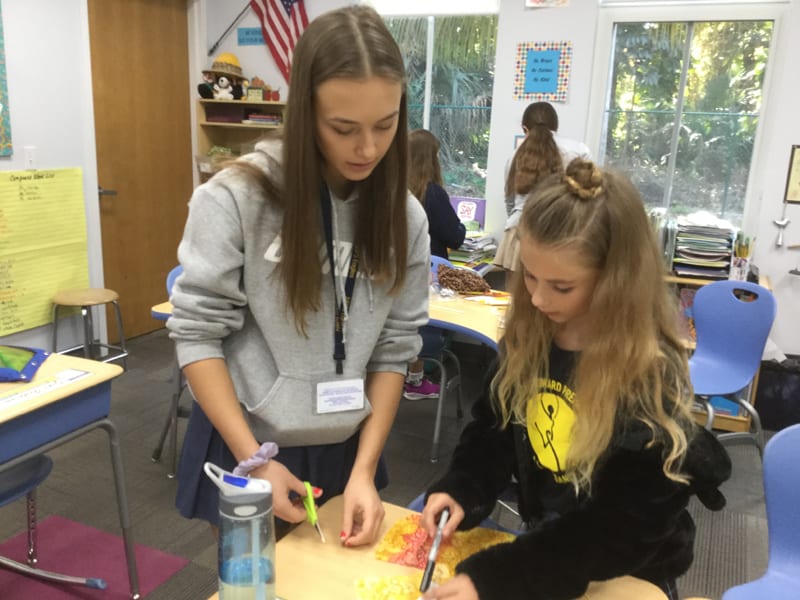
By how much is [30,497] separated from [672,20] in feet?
12.6

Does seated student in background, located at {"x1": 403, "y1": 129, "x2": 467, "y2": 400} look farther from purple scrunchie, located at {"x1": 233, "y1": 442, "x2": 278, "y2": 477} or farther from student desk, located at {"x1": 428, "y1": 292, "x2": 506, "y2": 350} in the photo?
purple scrunchie, located at {"x1": 233, "y1": 442, "x2": 278, "y2": 477}

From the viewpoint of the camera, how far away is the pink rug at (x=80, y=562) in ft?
6.69

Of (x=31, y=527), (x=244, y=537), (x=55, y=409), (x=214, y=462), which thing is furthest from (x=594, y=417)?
(x=31, y=527)

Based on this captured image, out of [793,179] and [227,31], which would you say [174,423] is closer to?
[227,31]

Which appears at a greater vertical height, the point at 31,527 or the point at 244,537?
the point at 244,537

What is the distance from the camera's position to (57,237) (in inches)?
148

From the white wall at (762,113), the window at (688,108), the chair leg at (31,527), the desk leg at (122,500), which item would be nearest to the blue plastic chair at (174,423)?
the chair leg at (31,527)

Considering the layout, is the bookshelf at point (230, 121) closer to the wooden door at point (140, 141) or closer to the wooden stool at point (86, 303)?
the wooden door at point (140, 141)

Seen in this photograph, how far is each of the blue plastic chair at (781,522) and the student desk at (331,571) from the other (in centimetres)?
66

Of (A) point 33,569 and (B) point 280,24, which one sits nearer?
(A) point 33,569

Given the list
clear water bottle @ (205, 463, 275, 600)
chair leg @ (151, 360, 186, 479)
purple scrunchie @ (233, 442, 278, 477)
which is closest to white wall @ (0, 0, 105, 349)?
chair leg @ (151, 360, 186, 479)

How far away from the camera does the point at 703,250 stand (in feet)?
11.2

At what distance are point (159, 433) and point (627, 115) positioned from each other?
317 cm

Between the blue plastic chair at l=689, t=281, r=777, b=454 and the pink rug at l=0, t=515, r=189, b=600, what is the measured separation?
2113 mm
